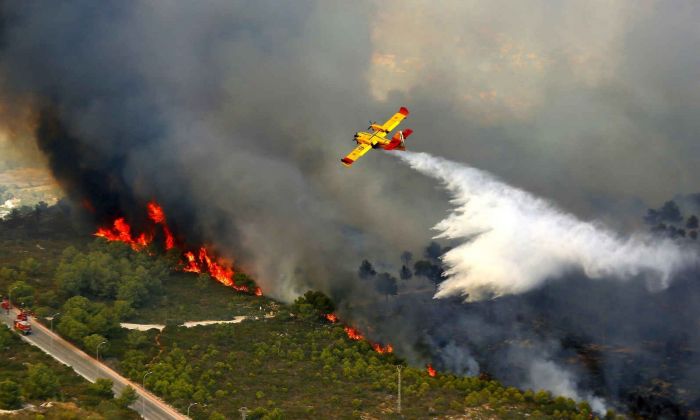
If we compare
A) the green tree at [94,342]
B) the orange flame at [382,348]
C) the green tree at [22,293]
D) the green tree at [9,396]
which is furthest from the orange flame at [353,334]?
the green tree at [9,396]

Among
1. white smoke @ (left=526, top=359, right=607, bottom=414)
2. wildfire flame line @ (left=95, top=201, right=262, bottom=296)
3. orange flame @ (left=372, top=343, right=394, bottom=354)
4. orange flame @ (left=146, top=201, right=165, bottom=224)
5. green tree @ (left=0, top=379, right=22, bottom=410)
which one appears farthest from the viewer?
orange flame @ (left=146, top=201, right=165, bottom=224)

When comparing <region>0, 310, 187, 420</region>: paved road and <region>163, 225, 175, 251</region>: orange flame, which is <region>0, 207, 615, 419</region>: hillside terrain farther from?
<region>163, 225, 175, 251</region>: orange flame

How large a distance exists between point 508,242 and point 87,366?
69875mm

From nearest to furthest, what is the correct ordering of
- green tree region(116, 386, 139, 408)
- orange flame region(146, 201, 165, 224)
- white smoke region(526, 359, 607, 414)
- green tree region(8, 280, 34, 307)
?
green tree region(116, 386, 139, 408)
white smoke region(526, 359, 607, 414)
green tree region(8, 280, 34, 307)
orange flame region(146, 201, 165, 224)

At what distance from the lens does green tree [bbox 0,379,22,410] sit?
99625 millimetres

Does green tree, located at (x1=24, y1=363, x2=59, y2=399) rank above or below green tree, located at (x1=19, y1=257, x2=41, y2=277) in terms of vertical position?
below

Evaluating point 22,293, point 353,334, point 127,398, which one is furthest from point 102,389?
point 353,334

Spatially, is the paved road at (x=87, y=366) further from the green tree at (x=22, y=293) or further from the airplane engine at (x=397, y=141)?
the airplane engine at (x=397, y=141)

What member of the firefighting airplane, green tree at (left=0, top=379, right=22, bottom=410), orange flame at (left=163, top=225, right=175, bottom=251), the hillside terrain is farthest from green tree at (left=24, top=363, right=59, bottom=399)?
orange flame at (left=163, top=225, right=175, bottom=251)

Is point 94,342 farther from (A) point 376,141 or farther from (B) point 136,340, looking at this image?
(A) point 376,141

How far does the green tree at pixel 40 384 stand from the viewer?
4094 inches

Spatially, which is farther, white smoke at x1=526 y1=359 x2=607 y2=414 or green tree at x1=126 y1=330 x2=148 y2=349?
white smoke at x1=526 y1=359 x2=607 y2=414

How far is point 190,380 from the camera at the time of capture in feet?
387

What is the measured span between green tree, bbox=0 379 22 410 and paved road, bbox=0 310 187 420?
1516 cm
